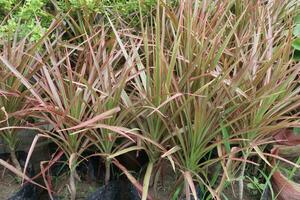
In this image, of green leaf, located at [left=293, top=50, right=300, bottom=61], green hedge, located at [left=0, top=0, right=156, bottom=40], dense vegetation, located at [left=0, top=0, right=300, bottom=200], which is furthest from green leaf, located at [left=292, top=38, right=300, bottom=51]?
green hedge, located at [left=0, top=0, right=156, bottom=40]

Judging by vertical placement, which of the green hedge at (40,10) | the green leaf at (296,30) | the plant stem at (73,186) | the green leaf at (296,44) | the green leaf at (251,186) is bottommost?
the green leaf at (251,186)

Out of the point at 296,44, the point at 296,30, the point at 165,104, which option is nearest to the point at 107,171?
the point at 165,104

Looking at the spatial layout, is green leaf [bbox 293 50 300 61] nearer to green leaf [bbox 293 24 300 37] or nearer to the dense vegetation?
green leaf [bbox 293 24 300 37]

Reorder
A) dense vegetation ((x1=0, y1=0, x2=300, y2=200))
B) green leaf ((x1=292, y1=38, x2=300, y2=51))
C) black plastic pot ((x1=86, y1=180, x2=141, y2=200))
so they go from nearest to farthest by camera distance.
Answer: dense vegetation ((x1=0, y1=0, x2=300, y2=200))
black plastic pot ((x1=86, y1=180, x2=141, y2=200))
green leaf ((x1=292, y1=38, x2=300, y2=51))

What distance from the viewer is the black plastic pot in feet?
5.49

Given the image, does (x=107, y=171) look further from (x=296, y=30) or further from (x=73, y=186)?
(x=296, y=30)

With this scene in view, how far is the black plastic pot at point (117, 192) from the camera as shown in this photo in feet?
5.49

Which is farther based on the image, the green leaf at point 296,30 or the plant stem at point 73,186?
the green leaf at point 296,30

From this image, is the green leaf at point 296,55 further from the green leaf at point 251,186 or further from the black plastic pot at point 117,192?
the black plastic pot at point 117,192

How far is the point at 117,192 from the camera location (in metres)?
1.75

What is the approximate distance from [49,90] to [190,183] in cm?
56

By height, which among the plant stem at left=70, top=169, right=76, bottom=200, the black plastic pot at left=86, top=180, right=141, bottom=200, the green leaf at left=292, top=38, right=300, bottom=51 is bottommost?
the black plastic pot at left=86, top=180, right=141, bottom=200

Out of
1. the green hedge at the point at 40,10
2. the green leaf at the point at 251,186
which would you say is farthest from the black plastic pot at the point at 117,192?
the green hedge at the point at 40,10

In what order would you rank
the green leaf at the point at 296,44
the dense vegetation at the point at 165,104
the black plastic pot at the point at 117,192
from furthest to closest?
the green leaf at the point at 296,44, the black plastic pot at the point at 117,192, the dense vegetation at the point at 165,104
